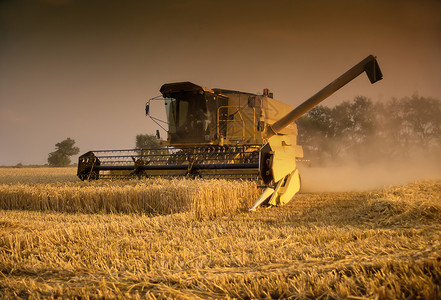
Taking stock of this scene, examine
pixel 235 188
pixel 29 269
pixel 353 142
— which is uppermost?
pixel 353 142

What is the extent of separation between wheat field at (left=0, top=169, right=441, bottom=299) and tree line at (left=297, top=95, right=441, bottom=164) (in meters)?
19.4

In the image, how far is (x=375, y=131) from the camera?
24.1 m

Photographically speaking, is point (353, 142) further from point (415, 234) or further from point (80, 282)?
point (80, 282)

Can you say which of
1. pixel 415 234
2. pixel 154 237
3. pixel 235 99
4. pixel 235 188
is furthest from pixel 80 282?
pixel 235 99

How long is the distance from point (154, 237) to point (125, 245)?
0.38m

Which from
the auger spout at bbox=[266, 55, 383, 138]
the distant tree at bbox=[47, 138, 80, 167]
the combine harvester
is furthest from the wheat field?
the distant tree at bbox=[47, 138, 80, 167]

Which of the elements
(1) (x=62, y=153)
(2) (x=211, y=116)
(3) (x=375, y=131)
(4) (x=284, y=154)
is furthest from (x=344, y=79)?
(1) (x=62, y=153)

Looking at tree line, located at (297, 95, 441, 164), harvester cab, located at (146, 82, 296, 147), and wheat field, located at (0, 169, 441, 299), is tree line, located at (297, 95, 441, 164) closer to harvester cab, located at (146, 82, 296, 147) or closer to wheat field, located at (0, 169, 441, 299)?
harvester cab, located at (146, 82, 296, 147)

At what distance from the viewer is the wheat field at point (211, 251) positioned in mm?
2043

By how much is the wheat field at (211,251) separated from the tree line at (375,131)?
1936 cm

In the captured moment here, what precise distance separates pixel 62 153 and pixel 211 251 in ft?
146

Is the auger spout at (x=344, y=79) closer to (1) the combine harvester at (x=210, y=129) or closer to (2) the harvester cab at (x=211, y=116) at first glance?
(1) the combine harvester at (x=210, y=129)

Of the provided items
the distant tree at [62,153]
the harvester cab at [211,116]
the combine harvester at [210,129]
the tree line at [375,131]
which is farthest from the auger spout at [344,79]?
the distant tree at [62,153]

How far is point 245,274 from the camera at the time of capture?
2244 millimetres
